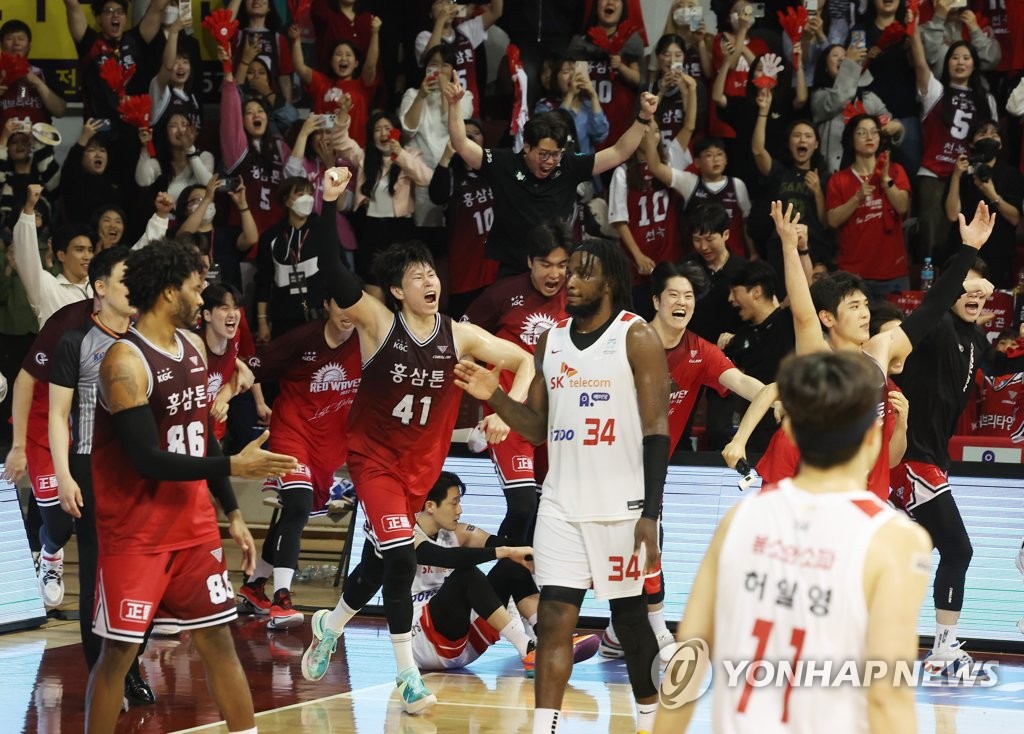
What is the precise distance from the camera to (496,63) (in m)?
13.6

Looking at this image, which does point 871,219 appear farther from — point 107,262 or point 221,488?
point 221,488

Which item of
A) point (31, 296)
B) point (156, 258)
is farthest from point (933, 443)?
point (31, 296)

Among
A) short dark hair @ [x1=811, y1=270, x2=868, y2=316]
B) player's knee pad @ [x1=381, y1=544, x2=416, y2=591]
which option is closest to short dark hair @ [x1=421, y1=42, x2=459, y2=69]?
short dark hair @ [x1=811, y1=270, x2=868, y2=316]

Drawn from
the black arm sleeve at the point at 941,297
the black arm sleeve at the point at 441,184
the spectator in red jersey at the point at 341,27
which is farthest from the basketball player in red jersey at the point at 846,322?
the spectator in red jersey at the point at 341,27

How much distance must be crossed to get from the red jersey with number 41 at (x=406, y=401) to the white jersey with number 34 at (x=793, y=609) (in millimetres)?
4066

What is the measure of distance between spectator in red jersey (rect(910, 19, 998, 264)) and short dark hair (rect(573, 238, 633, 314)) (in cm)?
660

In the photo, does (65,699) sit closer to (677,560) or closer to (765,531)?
(677,560)

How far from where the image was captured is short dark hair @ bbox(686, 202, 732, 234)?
10.5 metres

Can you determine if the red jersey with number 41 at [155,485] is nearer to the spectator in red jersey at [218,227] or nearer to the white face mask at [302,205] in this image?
the white face mask at [302,205]

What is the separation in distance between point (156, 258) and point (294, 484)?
13.1 feet

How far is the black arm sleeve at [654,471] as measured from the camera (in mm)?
5805

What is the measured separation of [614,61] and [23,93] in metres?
5.37

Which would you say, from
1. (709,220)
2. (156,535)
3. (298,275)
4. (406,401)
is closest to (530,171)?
(709,220)

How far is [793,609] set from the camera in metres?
3.27
